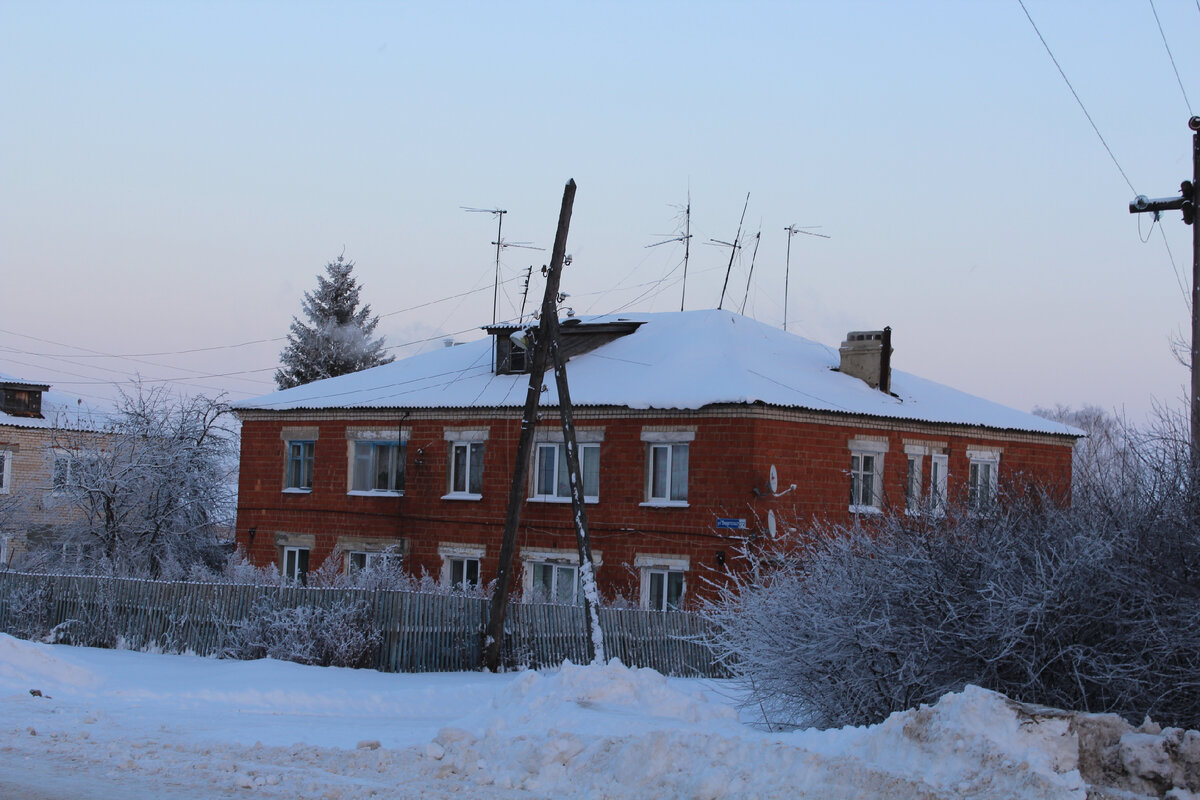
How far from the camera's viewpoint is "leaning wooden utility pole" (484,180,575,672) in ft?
57.4

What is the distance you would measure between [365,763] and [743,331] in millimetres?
20559

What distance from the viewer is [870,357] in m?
26.9

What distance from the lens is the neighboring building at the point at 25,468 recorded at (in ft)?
133

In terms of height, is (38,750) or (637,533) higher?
(637,533)

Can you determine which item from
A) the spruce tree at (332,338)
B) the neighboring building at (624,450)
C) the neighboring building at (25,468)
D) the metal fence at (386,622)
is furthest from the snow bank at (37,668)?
the spruce tree at (332,338)

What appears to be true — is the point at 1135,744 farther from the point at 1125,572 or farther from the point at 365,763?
the point at 365,763

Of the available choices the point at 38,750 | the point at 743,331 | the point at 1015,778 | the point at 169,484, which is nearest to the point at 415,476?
the point at 743,331

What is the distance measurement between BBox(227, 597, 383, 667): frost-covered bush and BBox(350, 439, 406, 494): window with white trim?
999 cm

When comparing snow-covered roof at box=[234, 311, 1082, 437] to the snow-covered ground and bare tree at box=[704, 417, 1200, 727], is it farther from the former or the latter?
the snow-covered ground

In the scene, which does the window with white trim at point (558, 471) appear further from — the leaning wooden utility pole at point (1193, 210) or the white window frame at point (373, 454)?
the leaning wooden utility pole at point (1193, 210)

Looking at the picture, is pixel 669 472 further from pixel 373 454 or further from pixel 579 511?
pixel 373 454

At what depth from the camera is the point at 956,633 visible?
33.9 feet

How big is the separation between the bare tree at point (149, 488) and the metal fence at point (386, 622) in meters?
12.4

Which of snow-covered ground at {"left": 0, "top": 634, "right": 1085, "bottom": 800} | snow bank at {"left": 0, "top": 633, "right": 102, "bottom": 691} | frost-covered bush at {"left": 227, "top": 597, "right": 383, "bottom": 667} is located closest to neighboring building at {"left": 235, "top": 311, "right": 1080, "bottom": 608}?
frost-covered bush at {"left": 227, "top": 597, "right": 383, "bottom": 667}
